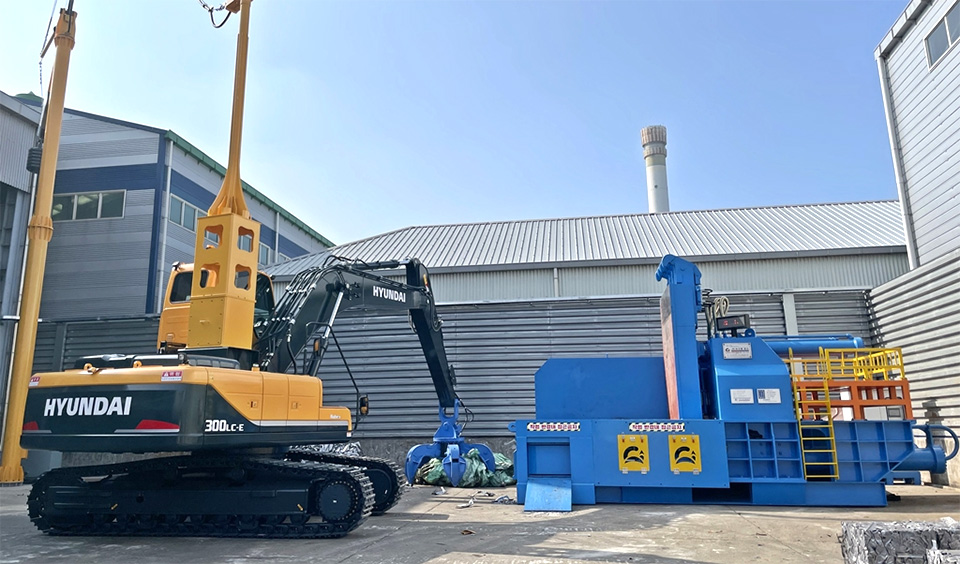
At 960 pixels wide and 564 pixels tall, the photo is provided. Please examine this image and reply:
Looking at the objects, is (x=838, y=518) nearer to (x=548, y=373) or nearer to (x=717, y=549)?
(x=717, y=549)

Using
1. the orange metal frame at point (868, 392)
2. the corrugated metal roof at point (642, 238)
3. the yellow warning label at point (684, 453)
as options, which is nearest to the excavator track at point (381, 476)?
the yellow warning label at point (684, 453)

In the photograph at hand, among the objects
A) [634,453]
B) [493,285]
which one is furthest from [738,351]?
[493,285]

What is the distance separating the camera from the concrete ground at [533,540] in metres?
6.30

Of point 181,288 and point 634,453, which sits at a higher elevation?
point 181,288

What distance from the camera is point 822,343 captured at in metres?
11.5

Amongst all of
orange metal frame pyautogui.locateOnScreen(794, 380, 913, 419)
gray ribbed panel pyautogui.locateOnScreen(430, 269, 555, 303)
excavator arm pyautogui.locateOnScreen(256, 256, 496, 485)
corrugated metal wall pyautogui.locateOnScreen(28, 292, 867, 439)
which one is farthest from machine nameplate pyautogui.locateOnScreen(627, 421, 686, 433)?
gray ribbed panel pyautogui.locateOnScreen(430, 269, 555, 303)

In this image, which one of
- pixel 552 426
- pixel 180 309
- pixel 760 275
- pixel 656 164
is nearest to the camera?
pixel 180 309

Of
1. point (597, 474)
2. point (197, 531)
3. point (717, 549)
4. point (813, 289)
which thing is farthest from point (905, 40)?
point (197, 531)

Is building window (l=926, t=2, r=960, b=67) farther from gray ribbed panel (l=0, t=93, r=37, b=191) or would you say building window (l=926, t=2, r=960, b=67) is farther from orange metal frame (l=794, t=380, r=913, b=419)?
gray ribbed panel (l=0, t=93, r=37, b=191)

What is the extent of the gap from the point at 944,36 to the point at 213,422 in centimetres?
1410

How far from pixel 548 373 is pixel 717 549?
541cm

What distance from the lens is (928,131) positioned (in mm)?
13156

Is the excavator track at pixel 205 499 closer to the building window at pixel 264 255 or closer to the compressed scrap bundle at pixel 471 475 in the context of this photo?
the compressed scrap bundle at pixel 471 475

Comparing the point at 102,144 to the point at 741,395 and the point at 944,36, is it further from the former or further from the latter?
the point at 944,36
